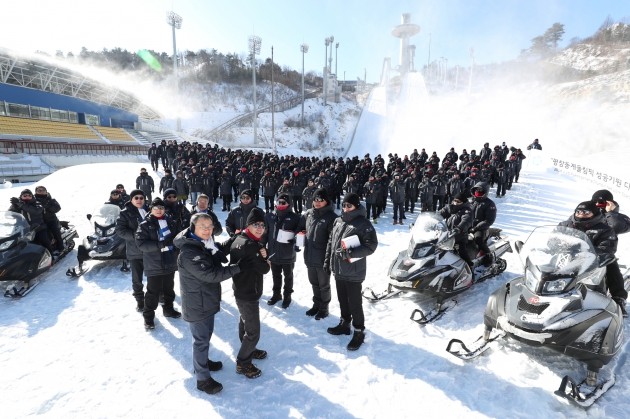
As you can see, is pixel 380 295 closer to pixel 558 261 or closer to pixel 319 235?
pixel 319 235

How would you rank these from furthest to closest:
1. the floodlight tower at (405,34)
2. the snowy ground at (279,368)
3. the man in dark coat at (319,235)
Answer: the floodlight tower at (405,34) → the man in dark coat at (319,235) → the snowy ground at (279,368)

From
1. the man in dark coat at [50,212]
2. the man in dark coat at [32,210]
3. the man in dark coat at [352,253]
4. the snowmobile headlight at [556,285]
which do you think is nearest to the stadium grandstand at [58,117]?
the man in dark coat at [50,212]

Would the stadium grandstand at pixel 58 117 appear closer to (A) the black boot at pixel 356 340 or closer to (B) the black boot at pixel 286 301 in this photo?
(B) the black boot at pixel 286 301

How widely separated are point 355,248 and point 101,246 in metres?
5.81

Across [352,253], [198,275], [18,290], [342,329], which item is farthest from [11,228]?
[352,253]

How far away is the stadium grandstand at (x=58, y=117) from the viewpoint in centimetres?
2753

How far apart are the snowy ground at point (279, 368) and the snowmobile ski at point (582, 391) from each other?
0.12 m

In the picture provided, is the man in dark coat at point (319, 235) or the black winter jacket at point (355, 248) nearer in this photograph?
the black winter jacket at point (355, 248)

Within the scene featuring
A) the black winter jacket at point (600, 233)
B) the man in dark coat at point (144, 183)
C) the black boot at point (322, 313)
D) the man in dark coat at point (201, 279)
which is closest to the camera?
the man in dark coat at point (201, 279)

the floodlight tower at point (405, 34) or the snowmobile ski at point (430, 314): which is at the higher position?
the floodlight tower at point (405, 34)

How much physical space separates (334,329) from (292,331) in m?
0.62

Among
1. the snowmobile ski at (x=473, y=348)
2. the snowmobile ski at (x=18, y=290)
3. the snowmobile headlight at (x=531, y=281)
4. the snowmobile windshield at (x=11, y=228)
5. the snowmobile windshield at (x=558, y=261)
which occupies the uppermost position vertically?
the snowmobile windshield at (x=558, y=261)

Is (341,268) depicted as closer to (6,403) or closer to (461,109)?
(6,403)

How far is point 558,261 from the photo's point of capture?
376cm
